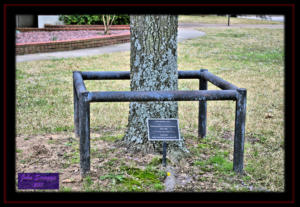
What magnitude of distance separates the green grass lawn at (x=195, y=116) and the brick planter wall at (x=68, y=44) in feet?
4.41

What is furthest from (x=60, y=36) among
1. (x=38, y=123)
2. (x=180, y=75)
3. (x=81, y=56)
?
(x=180, y=75)

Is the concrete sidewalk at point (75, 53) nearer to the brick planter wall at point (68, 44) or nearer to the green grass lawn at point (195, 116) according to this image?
the brick planter wall at point (68, 44)

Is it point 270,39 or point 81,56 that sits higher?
point 270,39

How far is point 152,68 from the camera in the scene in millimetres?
4105

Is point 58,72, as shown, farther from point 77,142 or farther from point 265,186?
point 265,186

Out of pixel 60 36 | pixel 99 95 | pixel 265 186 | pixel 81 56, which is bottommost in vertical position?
pixel 265 186

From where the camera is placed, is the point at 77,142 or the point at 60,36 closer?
the point at 77,142

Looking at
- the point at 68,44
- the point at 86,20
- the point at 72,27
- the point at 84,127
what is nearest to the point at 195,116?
the point at 84,127

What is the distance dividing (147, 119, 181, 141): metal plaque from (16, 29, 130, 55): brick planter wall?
8485 millimetres

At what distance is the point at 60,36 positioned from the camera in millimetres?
14625

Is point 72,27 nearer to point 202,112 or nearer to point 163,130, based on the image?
point 202,112

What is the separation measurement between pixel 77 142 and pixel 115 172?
1.04 meters

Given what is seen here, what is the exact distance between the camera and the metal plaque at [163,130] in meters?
3.83

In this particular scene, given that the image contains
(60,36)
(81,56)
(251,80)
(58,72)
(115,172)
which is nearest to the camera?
(115,172)
